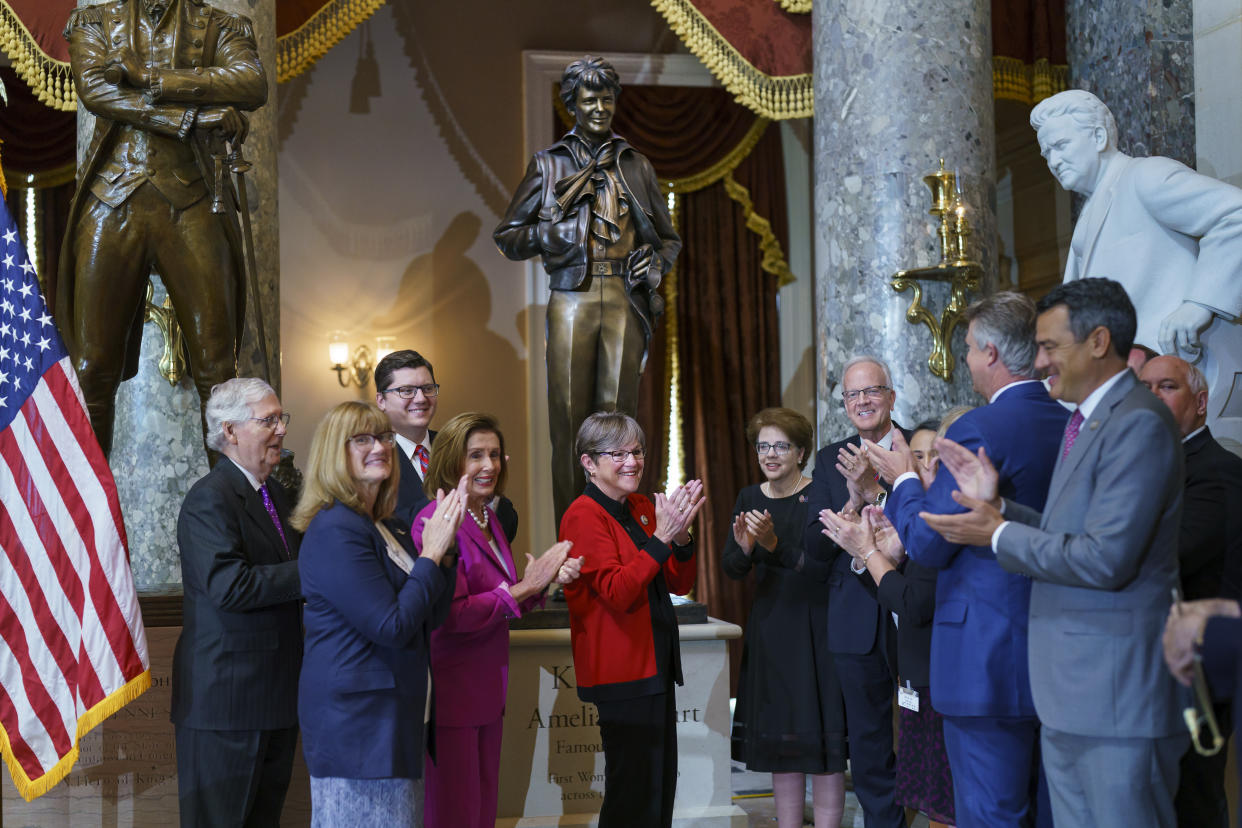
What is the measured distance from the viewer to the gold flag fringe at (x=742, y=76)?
7.10 m

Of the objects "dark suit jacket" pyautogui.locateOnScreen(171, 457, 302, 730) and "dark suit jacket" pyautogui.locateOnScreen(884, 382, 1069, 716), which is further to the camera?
"dark suit jacket" pyautogui.locateOnScreen(171, 457, 302, 730)

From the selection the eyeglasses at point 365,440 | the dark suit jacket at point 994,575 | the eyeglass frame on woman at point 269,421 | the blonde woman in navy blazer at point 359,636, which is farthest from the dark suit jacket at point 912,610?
the eyeglass frame on woman at point 269,421

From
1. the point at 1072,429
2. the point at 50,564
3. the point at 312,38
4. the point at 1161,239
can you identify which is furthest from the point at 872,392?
the point at 312,38

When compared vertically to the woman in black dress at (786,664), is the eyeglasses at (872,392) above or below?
above

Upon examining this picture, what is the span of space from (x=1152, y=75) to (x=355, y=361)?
5194 millimetres

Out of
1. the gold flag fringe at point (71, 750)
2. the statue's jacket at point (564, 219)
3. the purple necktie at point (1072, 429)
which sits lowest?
the gold flag fringe at point (71, 750)

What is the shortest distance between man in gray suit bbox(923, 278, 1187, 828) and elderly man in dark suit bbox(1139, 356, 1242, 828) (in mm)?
697

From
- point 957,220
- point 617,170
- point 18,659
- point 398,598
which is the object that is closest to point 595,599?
point 398,598

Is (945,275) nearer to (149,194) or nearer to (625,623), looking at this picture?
(625,623)

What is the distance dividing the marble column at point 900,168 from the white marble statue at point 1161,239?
4.05 ft

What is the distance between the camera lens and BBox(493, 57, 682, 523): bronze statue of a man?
5.27m

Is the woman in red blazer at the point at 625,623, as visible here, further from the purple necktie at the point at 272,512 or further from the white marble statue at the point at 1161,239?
the white marble statue at the point at 1161,239

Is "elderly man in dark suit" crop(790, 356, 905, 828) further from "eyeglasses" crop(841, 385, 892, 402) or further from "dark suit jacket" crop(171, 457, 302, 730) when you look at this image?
"dark suit jacket" crop(171, 457, 302, 730)

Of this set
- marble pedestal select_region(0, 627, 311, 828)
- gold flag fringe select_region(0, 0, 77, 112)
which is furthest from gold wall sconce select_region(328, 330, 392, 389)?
marble pedestal select_region(0, 627, 311, 828)
